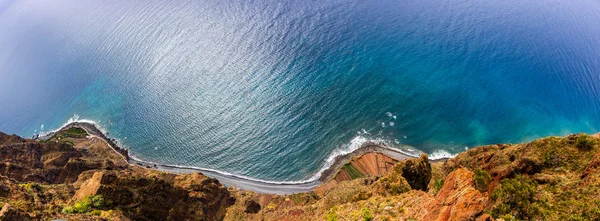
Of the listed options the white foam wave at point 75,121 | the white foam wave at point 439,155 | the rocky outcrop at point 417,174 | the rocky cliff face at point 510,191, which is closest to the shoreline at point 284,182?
the white foam wave at point 439,155

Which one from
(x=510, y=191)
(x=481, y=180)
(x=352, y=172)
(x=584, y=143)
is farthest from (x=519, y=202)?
(x=352, y=172)

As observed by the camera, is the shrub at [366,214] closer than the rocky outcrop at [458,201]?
No

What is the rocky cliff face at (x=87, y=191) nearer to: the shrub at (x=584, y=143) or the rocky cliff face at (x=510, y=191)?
the rocky cliff face at (x=510, y=191)

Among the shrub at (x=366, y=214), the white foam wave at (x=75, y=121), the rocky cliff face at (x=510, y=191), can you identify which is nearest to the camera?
the rocky cliff face at (x=510, y=191)

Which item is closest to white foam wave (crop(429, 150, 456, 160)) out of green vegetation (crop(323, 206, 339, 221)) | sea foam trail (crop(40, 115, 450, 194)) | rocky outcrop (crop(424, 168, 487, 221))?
sea foam trail (crop(40, 115, 450, 194))

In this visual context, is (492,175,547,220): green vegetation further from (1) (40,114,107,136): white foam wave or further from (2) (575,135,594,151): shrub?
(1) (40,114,107,136): white foam wave

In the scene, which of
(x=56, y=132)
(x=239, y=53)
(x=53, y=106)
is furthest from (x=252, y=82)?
(x=53, y=106)

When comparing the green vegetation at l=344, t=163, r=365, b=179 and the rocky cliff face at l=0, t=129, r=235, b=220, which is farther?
the green vegetation at l=344, t=163, r=365, b=179
